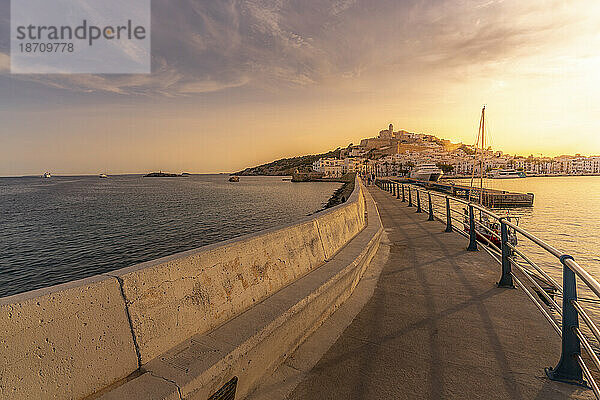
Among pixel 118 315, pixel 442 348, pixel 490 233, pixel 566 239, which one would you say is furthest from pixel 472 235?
pixel 566 239

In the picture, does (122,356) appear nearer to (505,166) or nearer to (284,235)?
(284,235)

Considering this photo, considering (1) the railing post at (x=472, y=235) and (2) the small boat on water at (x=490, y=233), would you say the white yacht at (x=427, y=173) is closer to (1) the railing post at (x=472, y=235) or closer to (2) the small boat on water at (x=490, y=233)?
(2) the small boat on water at (x=490, y=233)

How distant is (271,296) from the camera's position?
11.7 ft

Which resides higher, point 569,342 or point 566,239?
point 569,342

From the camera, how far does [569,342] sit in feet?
9.36

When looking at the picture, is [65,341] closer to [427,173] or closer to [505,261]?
[505,261]

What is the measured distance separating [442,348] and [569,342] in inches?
42.6

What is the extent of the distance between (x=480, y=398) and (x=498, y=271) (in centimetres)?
402

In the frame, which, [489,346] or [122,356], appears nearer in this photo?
[122,356]

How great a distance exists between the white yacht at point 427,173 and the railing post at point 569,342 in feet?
378

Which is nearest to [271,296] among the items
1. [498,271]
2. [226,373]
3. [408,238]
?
[226,373]

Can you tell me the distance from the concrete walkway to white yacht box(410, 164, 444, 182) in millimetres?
113069

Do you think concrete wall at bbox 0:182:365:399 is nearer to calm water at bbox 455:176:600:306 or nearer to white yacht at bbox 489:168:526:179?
calm water at bbox 455:176:600:306

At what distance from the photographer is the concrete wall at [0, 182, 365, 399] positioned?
174 centimetres
